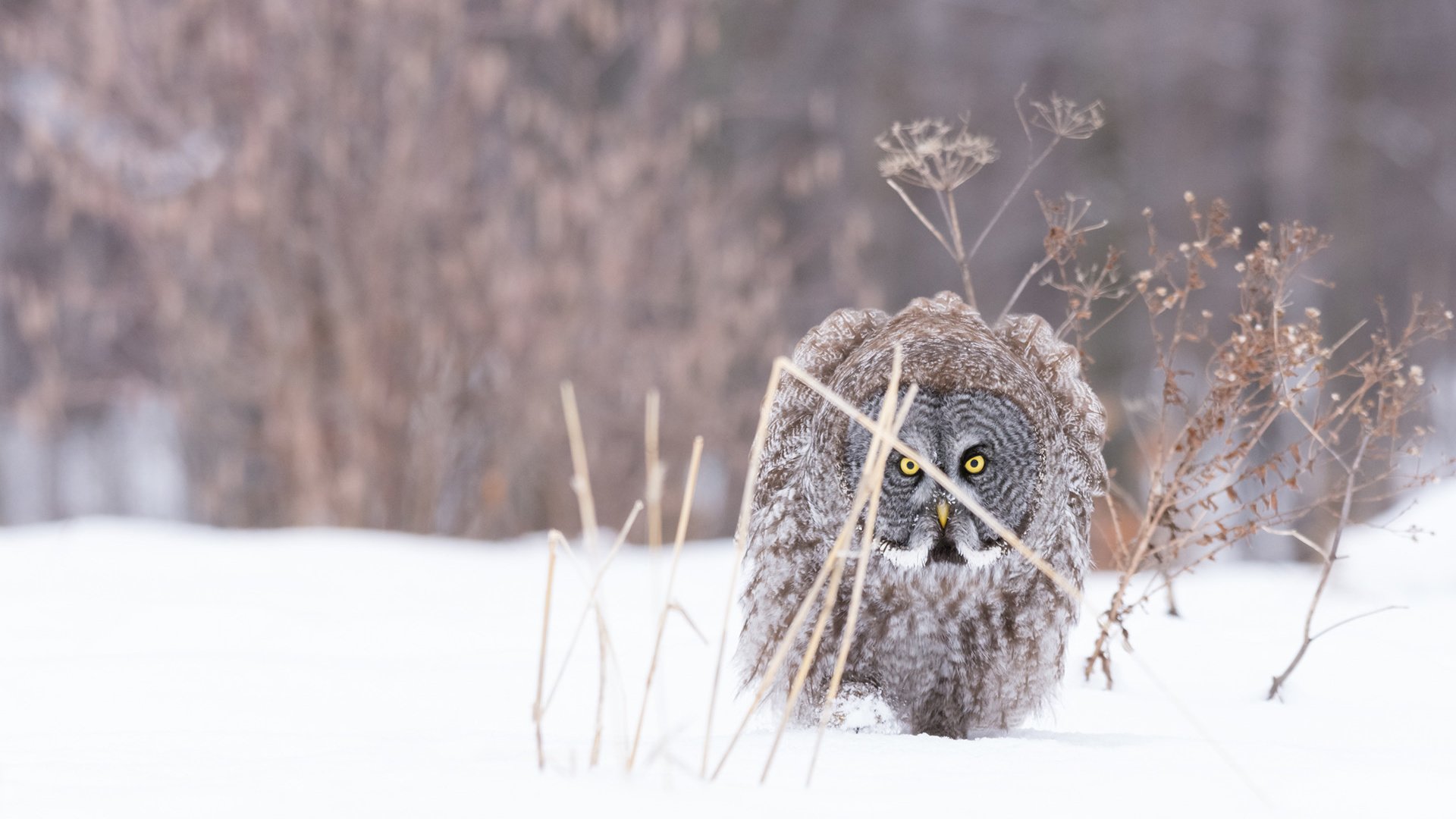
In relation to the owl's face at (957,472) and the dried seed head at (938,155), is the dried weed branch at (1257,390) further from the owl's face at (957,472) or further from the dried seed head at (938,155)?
the owl's face at (957,472)

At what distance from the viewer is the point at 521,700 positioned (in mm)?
3051

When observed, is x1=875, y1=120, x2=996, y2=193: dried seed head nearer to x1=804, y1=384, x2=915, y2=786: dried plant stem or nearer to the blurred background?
x1=804, y1=384, x2=915, y2=786: dried plant stem

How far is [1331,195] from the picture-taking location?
11.0m

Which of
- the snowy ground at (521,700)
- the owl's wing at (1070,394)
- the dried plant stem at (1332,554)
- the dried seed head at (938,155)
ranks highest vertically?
the dried seed head at (938,155)

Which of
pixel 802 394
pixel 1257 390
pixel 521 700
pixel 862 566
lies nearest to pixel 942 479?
pixel 862 566

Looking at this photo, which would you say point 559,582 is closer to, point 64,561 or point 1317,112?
point 64,561

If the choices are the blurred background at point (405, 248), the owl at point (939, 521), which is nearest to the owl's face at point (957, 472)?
the owl at point (939, 521)

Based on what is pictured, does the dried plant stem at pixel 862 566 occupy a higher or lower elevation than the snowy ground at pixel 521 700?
higher

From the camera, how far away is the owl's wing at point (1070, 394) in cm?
258

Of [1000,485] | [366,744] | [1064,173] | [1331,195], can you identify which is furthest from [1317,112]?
[366,744]

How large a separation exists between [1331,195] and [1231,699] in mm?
9413

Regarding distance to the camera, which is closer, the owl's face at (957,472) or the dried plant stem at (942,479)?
the dried plant stem at (942,479)

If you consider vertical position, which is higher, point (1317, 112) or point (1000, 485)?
point (1317, 112)

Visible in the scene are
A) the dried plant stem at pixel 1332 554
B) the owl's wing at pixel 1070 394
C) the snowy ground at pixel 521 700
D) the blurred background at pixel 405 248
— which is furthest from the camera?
the blurred background at pixel 405 248
